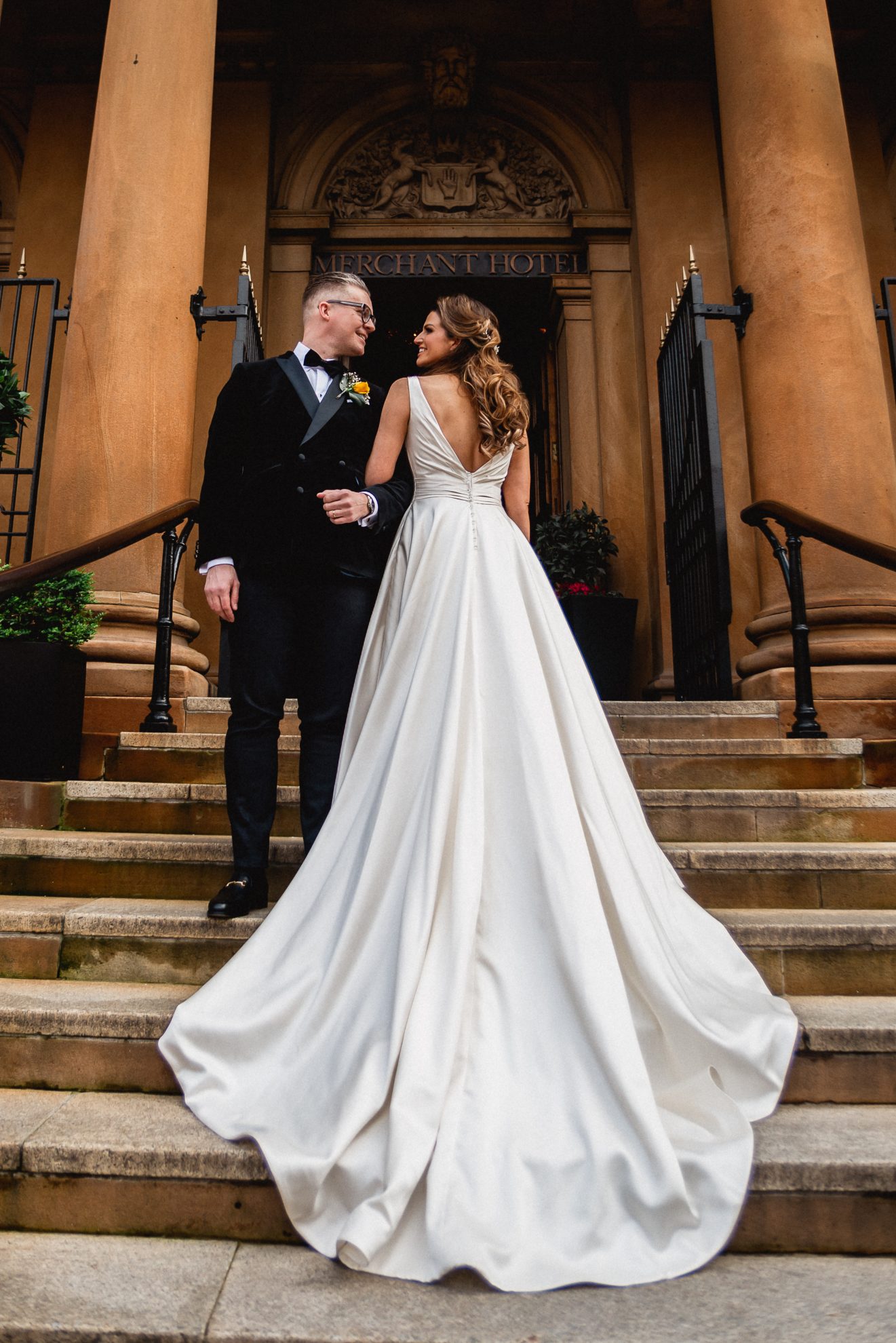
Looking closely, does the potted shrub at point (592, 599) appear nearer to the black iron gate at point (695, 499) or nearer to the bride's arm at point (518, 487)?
the black iron gate at point (695, 499)

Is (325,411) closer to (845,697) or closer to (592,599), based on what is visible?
(845,697)

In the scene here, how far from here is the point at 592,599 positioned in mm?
6836

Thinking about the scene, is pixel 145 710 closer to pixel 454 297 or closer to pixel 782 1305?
pixel 454 297

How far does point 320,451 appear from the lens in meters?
2.71

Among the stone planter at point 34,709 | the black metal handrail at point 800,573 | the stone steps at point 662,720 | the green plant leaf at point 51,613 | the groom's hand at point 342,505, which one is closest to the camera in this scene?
the groom's hand at point 342,505

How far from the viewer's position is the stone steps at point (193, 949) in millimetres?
2557

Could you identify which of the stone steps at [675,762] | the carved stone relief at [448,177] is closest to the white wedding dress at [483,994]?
the stone steps at [675,762]

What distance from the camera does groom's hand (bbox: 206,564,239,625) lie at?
2.69m

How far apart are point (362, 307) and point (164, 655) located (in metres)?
2.07

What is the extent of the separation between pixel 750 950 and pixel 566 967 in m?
0.91

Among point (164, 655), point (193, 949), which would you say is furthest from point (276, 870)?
point (164, 655)

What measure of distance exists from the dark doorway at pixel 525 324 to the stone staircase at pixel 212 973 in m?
4.71

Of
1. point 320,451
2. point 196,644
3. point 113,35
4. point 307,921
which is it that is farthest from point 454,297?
point 196,644

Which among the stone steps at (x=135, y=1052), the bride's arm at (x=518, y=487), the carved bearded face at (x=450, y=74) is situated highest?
the carved bearded face at (x=450, y=74)
